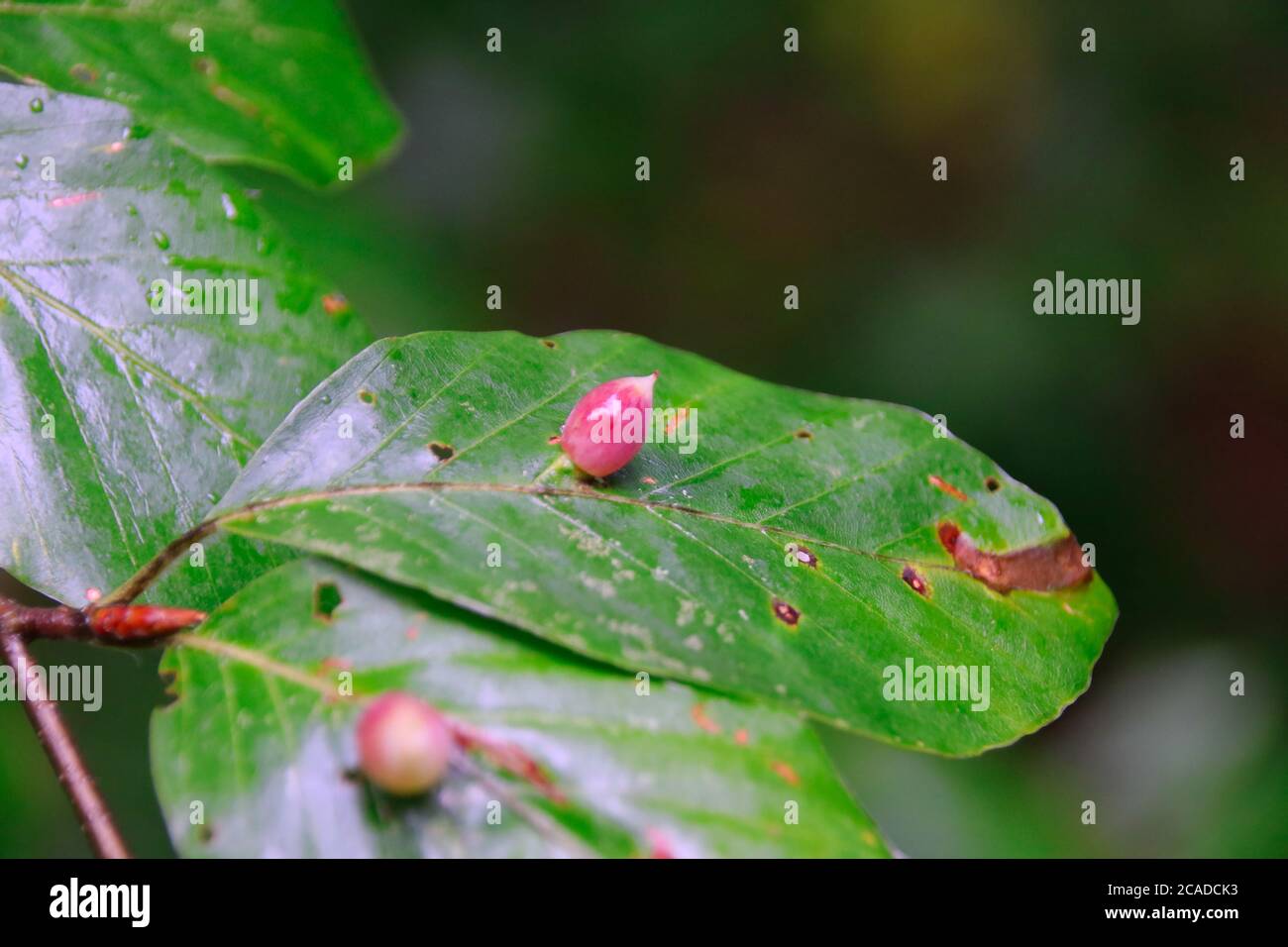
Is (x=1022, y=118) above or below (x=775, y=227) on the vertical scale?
above

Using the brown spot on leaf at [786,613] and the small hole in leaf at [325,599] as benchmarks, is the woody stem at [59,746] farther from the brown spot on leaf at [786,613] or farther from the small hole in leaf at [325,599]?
the brown spot on leaf at [786,613]

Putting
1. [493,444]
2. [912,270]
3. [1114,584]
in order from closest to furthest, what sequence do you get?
1. [493,444]
2. [1114,584]
3. [912,270]

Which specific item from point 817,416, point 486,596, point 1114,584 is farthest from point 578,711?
point 1114,584

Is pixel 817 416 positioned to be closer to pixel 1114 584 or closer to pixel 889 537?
pixel 889 537

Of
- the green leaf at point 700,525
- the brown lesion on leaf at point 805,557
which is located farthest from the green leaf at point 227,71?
the brown lesion on leaf at point 805,557

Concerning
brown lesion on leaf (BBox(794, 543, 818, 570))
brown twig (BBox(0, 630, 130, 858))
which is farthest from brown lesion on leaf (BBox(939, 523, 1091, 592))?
brown twig (BBox(0, 630, 130, 858))

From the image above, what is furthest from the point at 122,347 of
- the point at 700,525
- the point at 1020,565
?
the point at 1020,565
